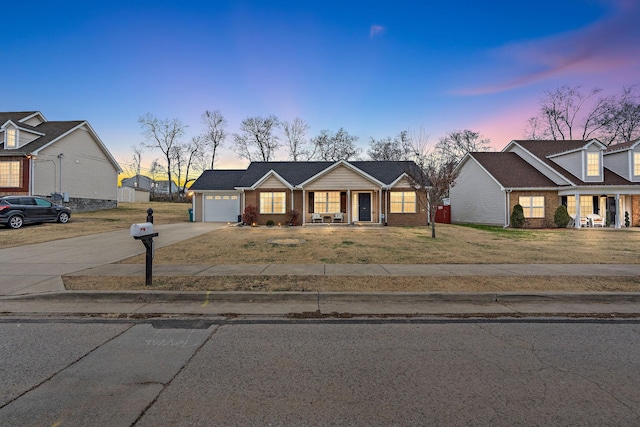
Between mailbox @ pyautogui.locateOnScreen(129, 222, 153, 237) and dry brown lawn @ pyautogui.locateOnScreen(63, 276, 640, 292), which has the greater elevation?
mailbox @ pyautogui.locateOnScreen(129, 222, 153, 237)

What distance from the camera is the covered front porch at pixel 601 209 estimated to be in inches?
840

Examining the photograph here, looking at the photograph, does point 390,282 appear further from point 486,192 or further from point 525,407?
point 486,192

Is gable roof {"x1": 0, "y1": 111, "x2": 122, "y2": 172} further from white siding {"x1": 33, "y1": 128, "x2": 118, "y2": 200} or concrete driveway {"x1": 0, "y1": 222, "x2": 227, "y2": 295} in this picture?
concrete driveway {"x1": 0, "y1": 222, "x2": 227, "y2": 295}

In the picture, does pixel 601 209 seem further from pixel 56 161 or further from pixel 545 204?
pixel 56 161

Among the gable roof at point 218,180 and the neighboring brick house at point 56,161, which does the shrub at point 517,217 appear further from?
the neighboring brick house at point 56,161

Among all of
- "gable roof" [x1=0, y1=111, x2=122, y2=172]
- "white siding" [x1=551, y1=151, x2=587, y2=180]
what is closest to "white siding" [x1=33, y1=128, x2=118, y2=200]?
"gable roof" [x1=0, y1=111, x2=122, y2=172]

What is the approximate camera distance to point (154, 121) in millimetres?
47312

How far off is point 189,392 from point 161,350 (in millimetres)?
1153

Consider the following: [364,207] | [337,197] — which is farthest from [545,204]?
[337,197]

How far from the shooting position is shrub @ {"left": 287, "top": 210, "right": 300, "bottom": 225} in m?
22.8

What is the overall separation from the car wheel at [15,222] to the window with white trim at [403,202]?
2133 centimetres

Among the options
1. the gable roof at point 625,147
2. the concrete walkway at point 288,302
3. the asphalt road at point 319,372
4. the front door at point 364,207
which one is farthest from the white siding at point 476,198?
the asphalt road at point 319,372

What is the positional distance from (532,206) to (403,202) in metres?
8.59

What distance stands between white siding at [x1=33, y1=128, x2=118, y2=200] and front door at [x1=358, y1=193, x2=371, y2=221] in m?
22.9
